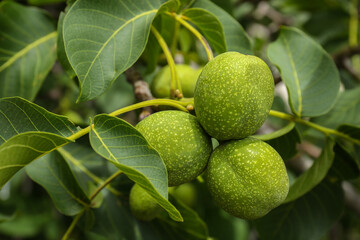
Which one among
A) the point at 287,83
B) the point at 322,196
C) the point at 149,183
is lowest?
the point at 322,196

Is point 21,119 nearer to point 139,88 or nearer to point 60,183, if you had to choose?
point 60,183

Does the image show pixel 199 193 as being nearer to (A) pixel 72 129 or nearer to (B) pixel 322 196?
(B) pixel 322 196

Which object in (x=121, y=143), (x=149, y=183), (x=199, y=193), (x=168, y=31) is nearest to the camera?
A: (x=149, y=183)

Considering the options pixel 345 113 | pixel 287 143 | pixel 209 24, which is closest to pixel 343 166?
pixel 287 143

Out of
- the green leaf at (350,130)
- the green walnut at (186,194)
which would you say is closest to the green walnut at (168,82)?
the green walnut at (186,194)

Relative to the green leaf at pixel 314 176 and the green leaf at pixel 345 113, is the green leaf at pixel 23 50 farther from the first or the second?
the green leaf at pixel 345 113

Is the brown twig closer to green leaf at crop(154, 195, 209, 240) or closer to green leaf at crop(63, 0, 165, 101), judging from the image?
green leaf at crop(63, 0, 165, 101)

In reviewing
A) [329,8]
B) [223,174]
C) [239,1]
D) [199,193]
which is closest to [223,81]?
[223,174]
